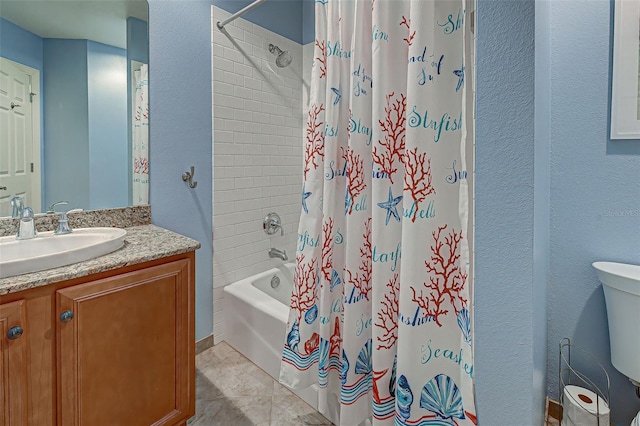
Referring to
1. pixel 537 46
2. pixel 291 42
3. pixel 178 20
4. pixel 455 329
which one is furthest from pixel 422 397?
pixel 291 42

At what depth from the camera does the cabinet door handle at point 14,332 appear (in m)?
0.97

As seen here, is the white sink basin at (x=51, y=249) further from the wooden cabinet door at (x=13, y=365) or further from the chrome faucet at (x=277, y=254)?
the chrome faucet at (x=277, y=254)

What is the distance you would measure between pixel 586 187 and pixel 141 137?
2.17 meters

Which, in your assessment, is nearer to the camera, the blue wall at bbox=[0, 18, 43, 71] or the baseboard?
the blue wall at bbox=[0, 18, 43, 71]

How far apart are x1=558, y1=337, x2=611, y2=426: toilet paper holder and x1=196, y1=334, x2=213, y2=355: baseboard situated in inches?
73.7

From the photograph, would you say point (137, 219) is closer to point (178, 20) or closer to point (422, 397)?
point (178, 20)

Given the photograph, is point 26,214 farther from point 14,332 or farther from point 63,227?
point 14,332

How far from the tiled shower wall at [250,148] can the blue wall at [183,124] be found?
62 mm

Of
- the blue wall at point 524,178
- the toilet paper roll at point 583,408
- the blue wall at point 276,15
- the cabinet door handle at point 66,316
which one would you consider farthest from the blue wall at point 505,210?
the blue wall at point 276,15

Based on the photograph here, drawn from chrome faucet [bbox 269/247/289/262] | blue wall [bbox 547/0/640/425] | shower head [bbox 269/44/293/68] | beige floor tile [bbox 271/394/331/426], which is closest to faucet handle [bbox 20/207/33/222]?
beige floor tile [bbox 271/394/331/426]

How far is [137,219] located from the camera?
1.80 m

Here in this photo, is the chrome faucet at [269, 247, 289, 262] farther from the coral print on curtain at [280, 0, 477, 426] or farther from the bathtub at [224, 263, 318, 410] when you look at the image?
the coral print on curtain at [280, 0, 477, 426]

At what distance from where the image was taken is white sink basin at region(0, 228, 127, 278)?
40.8 inches

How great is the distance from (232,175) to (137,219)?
0.66 metres
